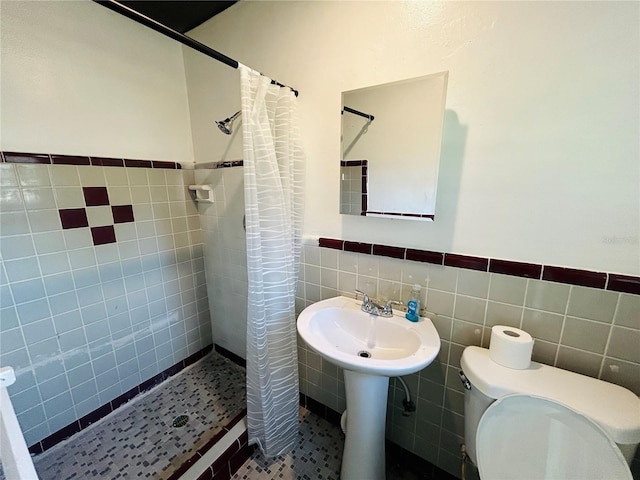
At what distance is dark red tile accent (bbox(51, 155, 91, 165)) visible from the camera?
1.26 m

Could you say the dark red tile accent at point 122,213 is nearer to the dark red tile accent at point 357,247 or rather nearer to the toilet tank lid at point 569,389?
the dark red tile accent at point 357,247

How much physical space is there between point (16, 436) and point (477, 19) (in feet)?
5.72

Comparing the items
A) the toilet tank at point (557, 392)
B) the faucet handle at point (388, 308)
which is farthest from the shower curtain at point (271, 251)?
the toilet tank at point (557, 392)

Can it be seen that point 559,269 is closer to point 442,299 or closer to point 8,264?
point 442,299

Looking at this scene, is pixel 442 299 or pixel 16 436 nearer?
pixel 16 436

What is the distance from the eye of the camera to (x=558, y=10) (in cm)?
75

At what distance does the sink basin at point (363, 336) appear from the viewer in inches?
33.8

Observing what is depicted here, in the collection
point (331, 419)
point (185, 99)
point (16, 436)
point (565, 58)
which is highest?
point (185, 99)

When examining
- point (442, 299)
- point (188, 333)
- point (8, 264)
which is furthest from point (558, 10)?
point (188, 333)

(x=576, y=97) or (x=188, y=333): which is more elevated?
(x=576, y=97)

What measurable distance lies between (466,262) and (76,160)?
1947 mm

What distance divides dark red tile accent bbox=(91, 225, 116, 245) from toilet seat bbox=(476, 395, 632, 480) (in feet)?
6.41

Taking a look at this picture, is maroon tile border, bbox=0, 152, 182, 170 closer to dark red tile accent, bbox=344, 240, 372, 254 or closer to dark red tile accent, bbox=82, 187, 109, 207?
dark red tile accent, bbox=82, 187, 109, 207

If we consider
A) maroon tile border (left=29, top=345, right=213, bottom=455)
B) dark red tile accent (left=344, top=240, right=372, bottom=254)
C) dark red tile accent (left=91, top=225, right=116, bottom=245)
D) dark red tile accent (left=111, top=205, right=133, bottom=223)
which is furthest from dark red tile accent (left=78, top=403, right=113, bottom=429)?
dark red tile accent (left=344, top=240, right=372, bottom=254)
